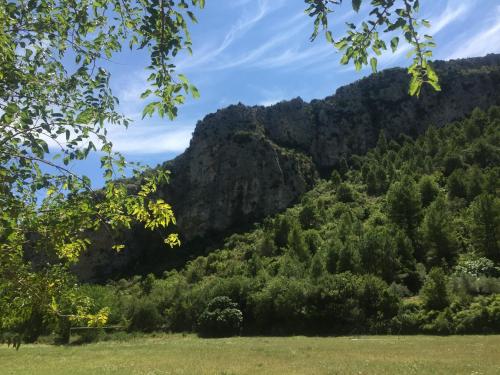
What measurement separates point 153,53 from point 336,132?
14348 centimetres

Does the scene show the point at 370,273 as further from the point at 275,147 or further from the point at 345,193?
the point at 275,147

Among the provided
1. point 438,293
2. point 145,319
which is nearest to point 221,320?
point 145,319

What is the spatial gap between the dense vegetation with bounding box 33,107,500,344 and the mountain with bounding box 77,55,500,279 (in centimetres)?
2471

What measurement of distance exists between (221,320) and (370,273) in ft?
68.6

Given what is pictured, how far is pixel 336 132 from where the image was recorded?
144000 millimetres

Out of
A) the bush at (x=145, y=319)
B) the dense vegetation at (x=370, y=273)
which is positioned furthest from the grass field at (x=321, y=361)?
the bush at (x=145, y=319)

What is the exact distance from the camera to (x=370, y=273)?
2339 inches

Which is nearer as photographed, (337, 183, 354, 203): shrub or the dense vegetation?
the dense vegetation

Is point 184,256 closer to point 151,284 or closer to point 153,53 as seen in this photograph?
point 151,284

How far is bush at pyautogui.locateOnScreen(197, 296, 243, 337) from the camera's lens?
5769 centimetres

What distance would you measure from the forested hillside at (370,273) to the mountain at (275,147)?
23939 mm

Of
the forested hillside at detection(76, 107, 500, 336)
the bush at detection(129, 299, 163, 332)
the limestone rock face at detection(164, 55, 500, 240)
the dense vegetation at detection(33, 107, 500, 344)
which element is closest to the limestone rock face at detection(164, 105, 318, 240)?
the limestone rock face at detection(164, 55, 500, 240)

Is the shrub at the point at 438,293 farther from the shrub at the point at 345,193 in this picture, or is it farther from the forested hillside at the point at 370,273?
the shrub at the point at 345,193

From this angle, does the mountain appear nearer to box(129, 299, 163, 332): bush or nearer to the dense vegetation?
Answer: the dense vegetation
